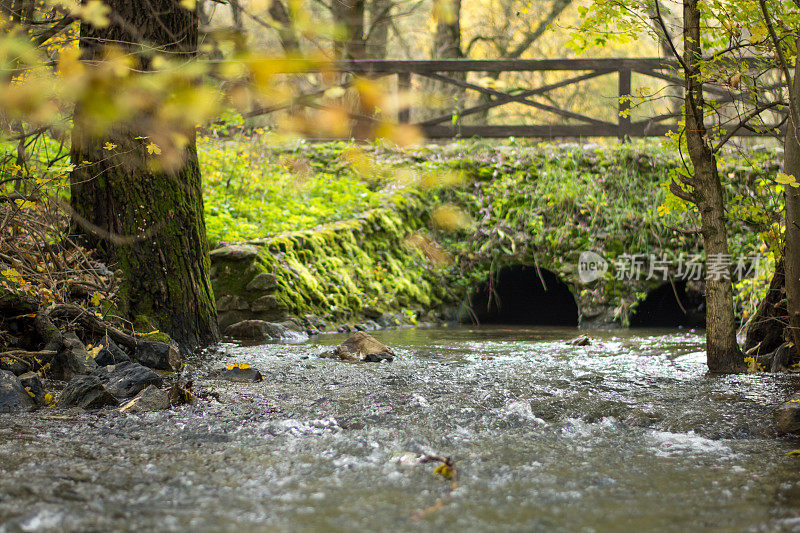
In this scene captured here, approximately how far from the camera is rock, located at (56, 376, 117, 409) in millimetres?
3668

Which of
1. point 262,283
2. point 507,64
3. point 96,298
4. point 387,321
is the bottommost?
point 387,321

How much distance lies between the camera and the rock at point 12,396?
3.60 metres

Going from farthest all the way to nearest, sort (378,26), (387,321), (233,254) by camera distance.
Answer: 1. (378,26)
2. (387,321)
3. (233,254)

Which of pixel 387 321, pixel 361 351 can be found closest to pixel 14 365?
pixel 361 351

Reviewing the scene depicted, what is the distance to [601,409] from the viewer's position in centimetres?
380

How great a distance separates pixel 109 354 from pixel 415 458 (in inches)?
98.6

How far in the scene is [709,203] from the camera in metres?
4.86

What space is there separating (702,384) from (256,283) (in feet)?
15.2

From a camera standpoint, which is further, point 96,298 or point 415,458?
point 96,298

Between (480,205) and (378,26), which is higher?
(378,26)

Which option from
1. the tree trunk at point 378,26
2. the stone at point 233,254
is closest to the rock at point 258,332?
the stone at point 233,254

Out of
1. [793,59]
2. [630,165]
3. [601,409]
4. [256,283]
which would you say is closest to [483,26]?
[630,165]

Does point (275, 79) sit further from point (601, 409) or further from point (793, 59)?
point (793, 59)

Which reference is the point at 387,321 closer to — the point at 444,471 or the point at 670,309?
the point at 670,309
